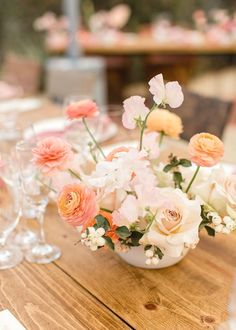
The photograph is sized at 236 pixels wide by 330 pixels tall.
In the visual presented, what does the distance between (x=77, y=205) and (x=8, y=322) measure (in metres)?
0.25

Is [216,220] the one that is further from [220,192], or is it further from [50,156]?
[50,156]

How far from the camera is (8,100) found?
2.31m

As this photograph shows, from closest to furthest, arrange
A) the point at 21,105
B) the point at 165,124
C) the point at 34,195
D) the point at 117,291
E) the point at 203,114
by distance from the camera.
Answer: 1. the point at 117,291
2. the point at 34,195
3. the point at 165,124
4. the point at 203,114
5. the point at 21,105

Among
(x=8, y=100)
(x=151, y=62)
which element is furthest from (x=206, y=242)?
(x=151, y=62)

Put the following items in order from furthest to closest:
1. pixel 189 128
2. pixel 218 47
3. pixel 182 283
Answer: pixel 218 47
pixel 189 128
pixel 182 283

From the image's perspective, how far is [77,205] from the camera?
3.04 feet

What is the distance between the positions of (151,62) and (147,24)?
1807 mm

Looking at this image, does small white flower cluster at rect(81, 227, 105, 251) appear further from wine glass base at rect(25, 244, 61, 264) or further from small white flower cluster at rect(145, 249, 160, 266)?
wine glass base at rect(25, 244, 61, 264)

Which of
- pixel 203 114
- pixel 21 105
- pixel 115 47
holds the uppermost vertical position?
pixel 203 114

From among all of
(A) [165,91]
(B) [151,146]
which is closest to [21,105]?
(B) [151,146]

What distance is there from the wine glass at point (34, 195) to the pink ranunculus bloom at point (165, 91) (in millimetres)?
327

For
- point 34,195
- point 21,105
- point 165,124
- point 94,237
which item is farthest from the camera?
point 21,105

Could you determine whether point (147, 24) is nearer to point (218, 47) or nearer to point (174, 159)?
point (218, 47)

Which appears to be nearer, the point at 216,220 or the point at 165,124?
the point at 216,220
